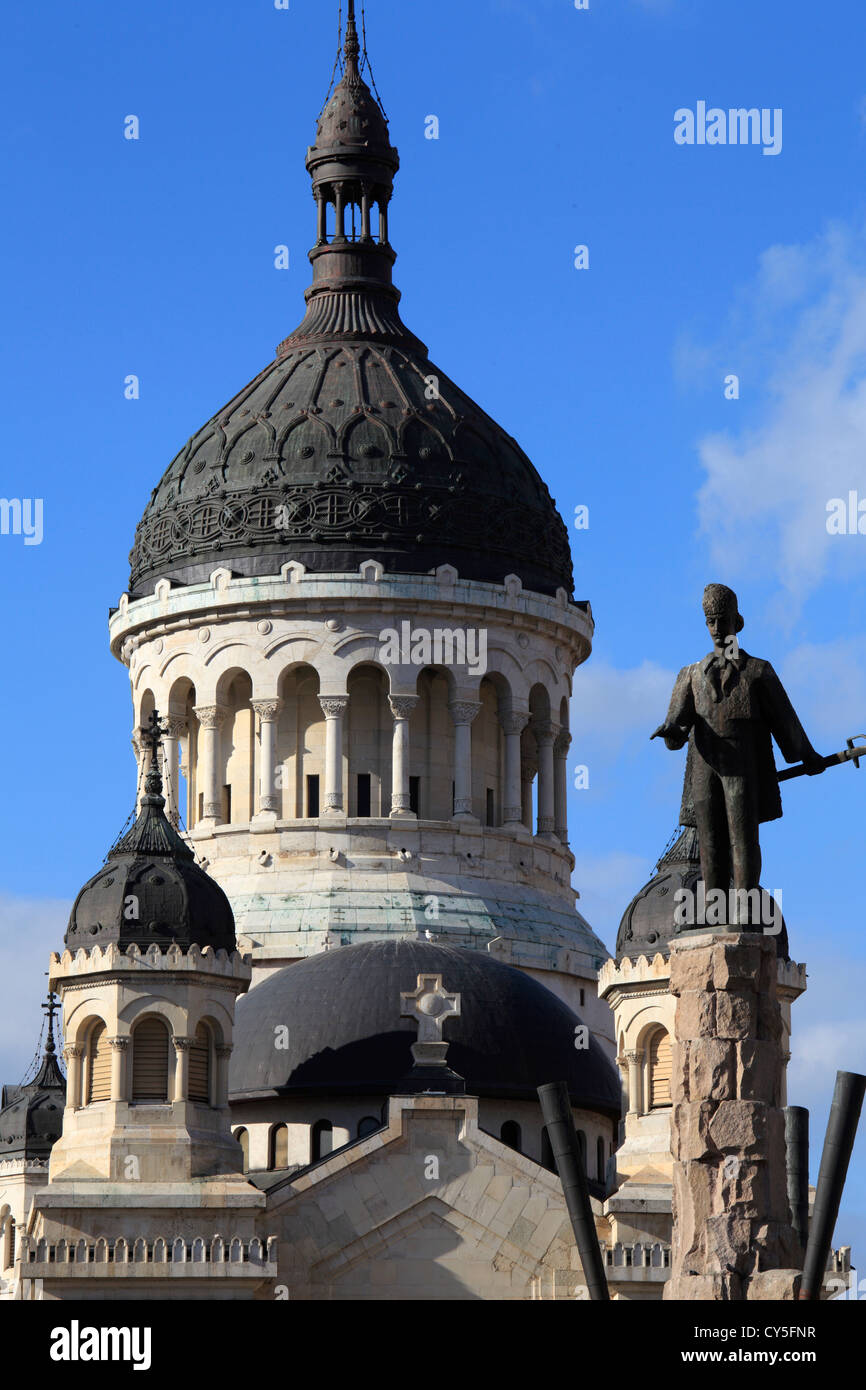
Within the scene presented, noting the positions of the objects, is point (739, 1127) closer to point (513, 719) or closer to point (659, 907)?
point (659, 907)

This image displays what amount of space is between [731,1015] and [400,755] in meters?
45.2

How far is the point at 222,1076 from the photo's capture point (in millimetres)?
56406

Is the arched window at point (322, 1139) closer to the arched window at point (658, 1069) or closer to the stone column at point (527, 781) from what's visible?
the arched window at point (658, 1069)

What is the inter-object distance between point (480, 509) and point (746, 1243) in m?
48.7

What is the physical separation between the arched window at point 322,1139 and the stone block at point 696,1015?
35.5m

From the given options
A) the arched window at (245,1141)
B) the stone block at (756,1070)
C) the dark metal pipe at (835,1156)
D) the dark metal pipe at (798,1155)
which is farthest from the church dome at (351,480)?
the stone block at (756,1070)

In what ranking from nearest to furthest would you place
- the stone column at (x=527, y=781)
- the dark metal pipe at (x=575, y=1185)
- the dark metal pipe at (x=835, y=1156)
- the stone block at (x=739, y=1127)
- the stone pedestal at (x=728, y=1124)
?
the stone pedestal at (x=728, y=1124), the stone block at (x=739, y=1127), the dark metal pipe at (x=835, y=1156), the dark metal pipe at (x=575, y=1185), the stone column at (x=527, y=781)

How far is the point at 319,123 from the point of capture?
77.0 meters

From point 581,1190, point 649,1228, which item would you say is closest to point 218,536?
point 649,1228

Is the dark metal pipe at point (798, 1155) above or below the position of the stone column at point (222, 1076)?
below

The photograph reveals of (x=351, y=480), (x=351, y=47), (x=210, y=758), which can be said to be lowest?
(x=210, y=758)

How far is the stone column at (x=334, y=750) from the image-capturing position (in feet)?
226

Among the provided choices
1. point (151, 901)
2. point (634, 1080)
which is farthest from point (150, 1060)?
point (634, 1080)

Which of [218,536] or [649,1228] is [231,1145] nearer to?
[649,1228]
